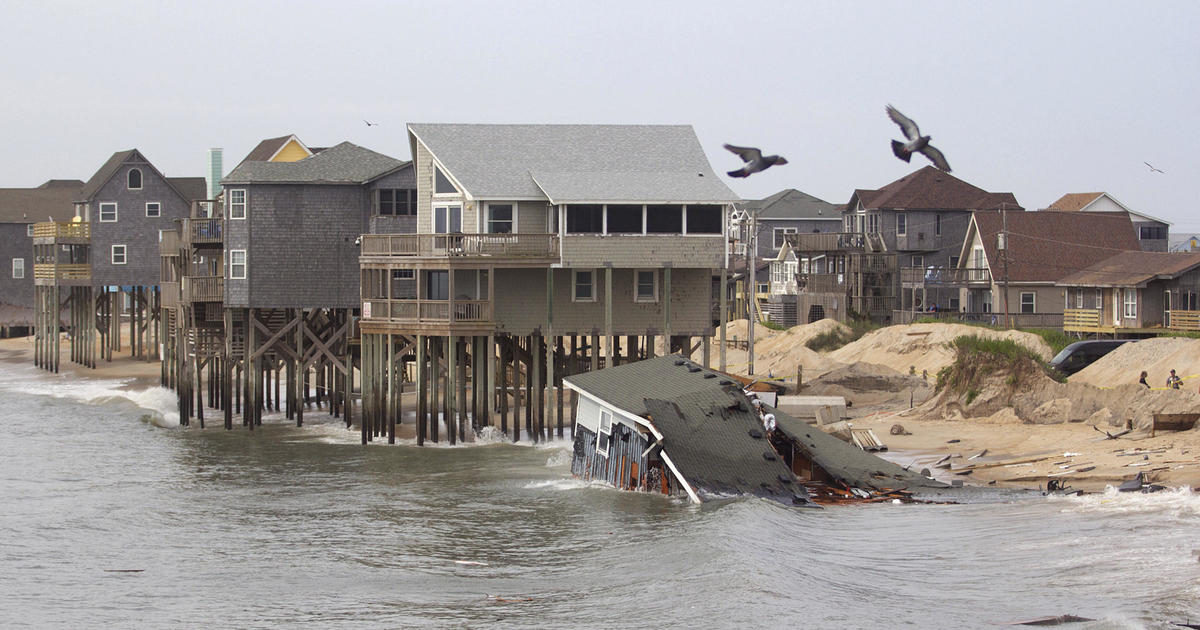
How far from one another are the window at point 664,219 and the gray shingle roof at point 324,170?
10664 mm

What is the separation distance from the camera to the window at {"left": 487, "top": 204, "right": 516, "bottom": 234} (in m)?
43.8

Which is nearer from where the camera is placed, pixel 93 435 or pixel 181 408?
pixel 93 435

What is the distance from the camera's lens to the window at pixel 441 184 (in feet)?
147

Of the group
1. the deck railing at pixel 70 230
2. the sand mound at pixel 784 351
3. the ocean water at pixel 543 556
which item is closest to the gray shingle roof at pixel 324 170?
the ocean water at pixel 543 556

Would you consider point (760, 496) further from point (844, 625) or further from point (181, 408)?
point (181, 408)

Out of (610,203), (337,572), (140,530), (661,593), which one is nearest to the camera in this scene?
(661,593)

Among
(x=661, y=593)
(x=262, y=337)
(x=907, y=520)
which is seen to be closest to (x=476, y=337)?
(x=262, y=337)

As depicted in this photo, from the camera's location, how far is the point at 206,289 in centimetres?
4981

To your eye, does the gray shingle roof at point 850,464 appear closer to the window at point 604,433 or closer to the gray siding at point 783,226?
the window at point 604,433

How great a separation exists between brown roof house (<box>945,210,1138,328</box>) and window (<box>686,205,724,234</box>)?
33218 mm

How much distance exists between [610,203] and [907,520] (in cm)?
1729

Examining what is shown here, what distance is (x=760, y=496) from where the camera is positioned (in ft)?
96.5

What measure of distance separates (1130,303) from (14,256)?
7344 centimetres

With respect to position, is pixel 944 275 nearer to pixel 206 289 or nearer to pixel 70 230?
pixel 206 289
